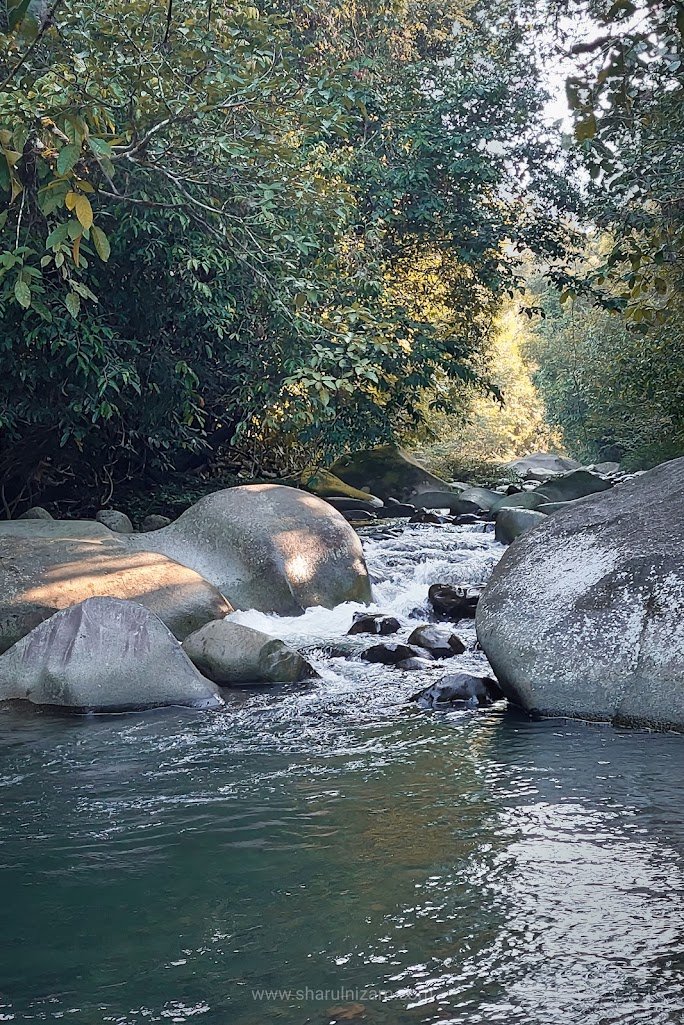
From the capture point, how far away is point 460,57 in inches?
757

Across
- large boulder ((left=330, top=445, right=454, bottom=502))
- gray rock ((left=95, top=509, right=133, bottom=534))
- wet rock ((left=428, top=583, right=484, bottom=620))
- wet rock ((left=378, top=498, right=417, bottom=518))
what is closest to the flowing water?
wet rock ((left=428, top=583, right=484, bottom=620))

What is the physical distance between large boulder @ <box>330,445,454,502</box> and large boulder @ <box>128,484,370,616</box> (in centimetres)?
1079

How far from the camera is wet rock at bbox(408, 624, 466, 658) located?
29.0 feet

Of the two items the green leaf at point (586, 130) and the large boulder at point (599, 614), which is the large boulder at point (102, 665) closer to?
the large boulder at point (599, 614)

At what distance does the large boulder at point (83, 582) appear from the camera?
8.43m

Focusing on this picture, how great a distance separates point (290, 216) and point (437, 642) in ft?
17.7

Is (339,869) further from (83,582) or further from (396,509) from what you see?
(396,509)

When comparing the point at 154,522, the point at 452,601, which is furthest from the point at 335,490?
the point at 452,601

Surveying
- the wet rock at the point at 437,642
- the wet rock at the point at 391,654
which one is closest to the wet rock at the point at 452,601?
the wet rock at the point at 437,642

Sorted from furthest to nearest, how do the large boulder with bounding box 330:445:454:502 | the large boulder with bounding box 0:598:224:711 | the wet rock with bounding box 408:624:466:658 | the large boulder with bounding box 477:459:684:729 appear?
1. the large boulder with bounding box 330:445:454:502
2. the wet rock with bounding box 408:624:466:658
3. the large boulder with bounding box 0:598:224:711
4. the large boulder with bounding box 477:459:684:729

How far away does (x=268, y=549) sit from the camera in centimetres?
1062

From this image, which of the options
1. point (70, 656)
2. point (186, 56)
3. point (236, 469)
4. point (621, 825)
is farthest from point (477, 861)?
point (236, 469)

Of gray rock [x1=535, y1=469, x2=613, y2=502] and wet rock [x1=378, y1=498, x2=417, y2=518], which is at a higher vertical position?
gray rock [x1=535, y1=469, x2=613, y2=502]

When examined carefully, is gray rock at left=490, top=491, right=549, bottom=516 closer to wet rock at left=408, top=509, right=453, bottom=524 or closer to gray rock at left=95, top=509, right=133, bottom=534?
wet rock at left=408, top=509, right=453, bottom=524
